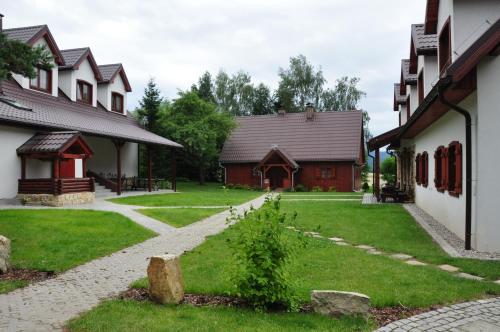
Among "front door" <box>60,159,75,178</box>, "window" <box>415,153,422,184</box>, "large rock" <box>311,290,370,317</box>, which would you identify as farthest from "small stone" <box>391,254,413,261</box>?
"front door" <box>60,159,75,178</box>

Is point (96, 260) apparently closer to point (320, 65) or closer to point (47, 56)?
point (47, 56)

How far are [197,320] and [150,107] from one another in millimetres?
28085

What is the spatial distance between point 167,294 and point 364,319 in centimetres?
240

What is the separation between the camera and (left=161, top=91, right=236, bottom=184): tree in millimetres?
30078

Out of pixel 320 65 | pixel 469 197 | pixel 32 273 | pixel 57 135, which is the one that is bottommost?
pixel 32 273

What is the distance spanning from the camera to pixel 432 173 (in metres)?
13.9

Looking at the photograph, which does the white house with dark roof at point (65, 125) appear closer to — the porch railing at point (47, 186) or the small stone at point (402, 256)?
the porch railing at point (47, 186)

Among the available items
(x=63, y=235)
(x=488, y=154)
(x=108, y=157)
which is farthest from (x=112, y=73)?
(x=488, y=154)

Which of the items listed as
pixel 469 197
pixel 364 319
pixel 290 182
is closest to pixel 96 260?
pixel 364 319

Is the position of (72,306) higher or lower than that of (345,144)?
lower

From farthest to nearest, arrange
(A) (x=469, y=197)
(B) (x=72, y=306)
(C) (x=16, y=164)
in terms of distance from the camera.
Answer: (C) (x=16, y=164), (A) (x=469, y=197), (B) (x=72, y=306)

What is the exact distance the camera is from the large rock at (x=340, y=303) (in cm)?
487

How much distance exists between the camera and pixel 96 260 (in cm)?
810

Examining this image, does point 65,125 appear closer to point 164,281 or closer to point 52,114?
point 52,114
